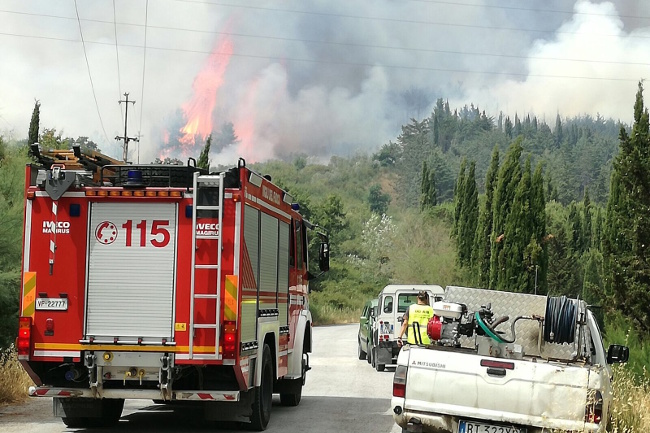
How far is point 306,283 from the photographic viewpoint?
1670 cm

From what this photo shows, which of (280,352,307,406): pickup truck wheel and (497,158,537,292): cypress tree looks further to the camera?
(497,158,537,292): cypress tree

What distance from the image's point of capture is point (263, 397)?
42.3 ft

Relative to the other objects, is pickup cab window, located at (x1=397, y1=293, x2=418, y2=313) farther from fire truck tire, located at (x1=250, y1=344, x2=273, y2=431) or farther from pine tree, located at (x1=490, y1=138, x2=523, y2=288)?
pine tree, located at (x1=490, y1=138, x2=523, y2=288)

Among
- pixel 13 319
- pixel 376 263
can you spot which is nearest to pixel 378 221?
pixel 376 263

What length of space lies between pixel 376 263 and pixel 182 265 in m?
76.3

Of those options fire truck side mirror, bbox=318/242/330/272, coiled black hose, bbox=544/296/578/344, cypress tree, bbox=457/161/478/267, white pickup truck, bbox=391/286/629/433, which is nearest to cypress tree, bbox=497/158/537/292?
cypress tree, bbox=457/161/478/267

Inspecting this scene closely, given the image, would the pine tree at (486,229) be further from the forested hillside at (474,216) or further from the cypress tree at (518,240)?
the cypress tree at (518,240)

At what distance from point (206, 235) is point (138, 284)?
98 cm

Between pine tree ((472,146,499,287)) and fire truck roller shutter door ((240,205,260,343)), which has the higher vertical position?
pine tree ((472,146,499,287))

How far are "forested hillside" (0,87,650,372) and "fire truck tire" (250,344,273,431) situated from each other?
5209 millimetres

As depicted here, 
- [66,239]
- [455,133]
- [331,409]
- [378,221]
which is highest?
[455,133]

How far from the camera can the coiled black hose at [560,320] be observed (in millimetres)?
10680

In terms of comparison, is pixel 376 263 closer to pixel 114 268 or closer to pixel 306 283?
pixel 306 283

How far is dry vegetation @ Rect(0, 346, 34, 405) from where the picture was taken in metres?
15.3
